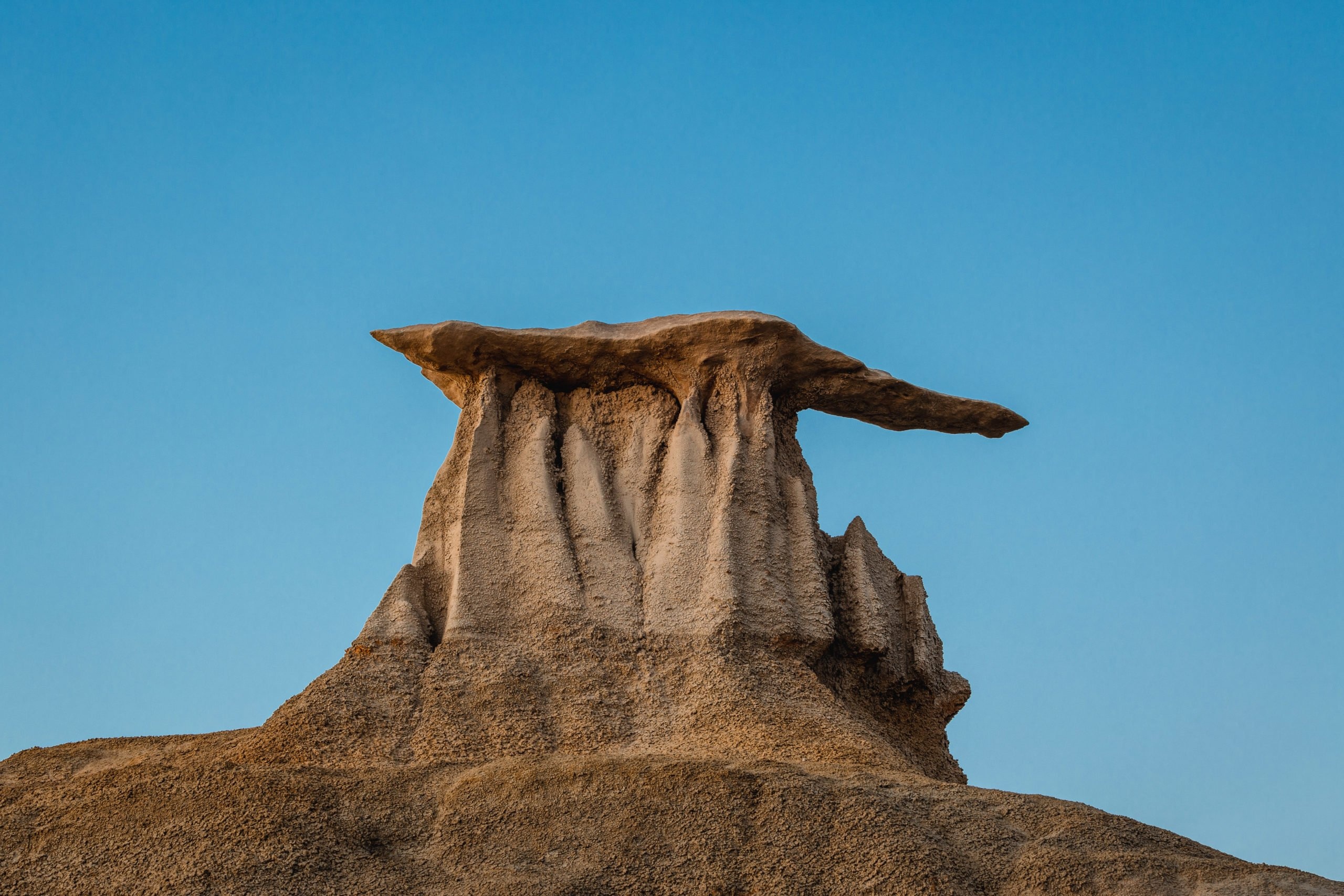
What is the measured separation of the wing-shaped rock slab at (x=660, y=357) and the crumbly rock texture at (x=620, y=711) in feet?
0.09

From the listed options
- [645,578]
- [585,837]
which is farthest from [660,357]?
[585,837]

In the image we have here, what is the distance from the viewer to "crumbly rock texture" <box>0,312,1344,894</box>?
8.82m

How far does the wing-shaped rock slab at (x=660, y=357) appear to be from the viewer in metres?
13.9

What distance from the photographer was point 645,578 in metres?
12.8

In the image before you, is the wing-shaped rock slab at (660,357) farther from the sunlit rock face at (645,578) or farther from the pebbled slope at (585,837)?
the pebbled slope at (585,837)

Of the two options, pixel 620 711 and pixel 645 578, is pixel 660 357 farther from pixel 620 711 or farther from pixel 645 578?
pixel 620 711

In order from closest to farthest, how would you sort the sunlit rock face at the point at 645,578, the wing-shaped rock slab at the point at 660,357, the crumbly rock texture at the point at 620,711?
1. the crumbly rock texture at the point at 620,711
2. the sunlit rock face at the point at 645,578
3. the wing-shaped rock slab at the point at 660,357

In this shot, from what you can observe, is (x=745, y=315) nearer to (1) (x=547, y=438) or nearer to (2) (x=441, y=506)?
(1) (x=547, y=438)

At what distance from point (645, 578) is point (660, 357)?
2329mm

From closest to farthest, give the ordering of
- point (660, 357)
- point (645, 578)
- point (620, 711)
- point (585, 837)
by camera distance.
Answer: point (585, 837) < point (620, 711) < point (645, 578) < point (660, 357)

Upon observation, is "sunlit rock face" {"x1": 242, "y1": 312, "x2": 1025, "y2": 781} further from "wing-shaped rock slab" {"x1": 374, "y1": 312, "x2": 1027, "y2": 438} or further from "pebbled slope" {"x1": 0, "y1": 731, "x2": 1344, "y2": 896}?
"pebbled slope" {"x1": 0, "y1": 731, "x2": 1344, "y2": 896}

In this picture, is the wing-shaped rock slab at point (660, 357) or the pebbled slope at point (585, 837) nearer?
the pebbled slope at point (585, 837)

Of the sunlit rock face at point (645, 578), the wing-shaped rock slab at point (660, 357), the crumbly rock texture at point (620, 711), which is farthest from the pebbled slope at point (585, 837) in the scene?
the wing-shaped rock slab at point (660, 357)

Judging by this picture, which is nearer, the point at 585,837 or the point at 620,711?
the point at 585,837
